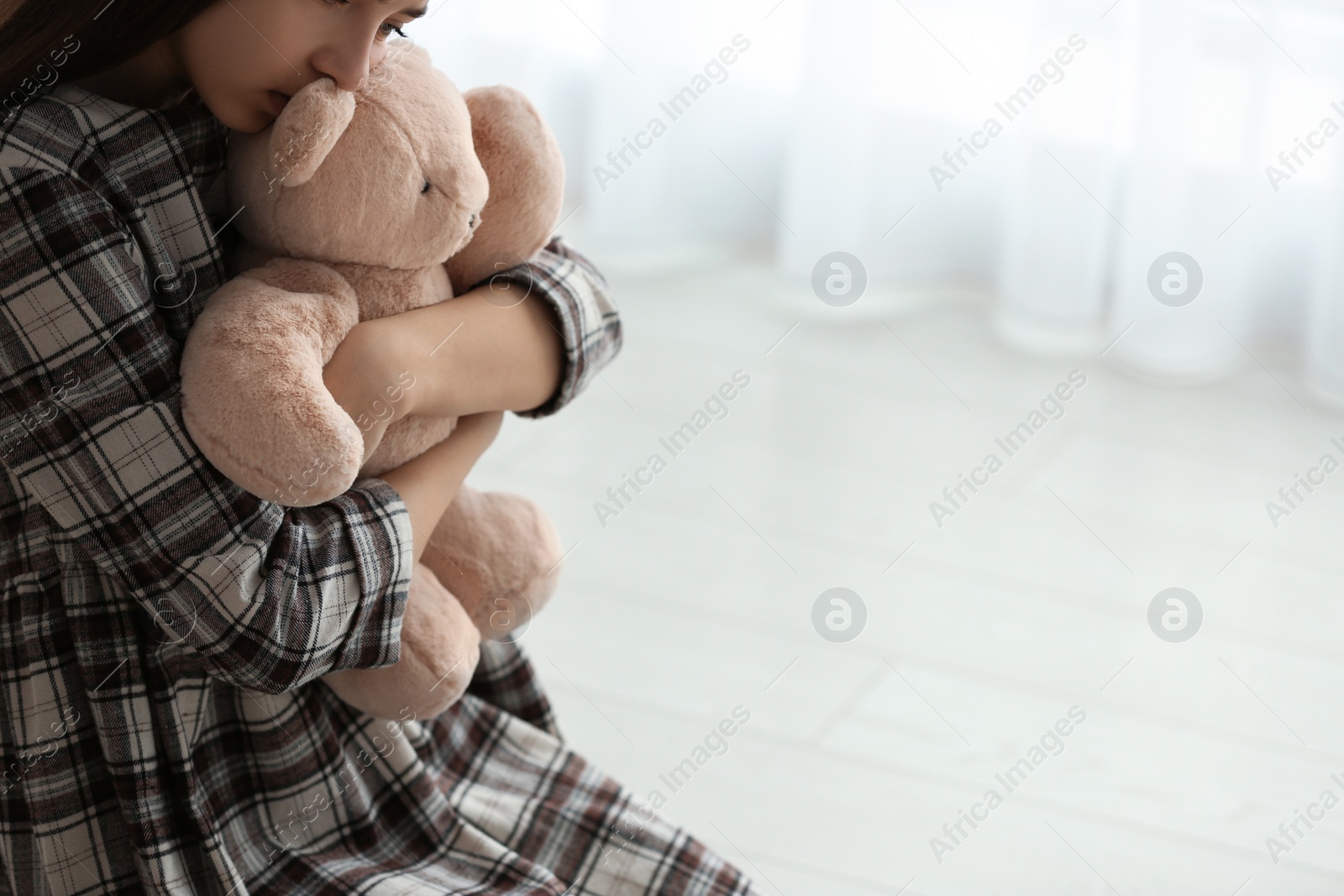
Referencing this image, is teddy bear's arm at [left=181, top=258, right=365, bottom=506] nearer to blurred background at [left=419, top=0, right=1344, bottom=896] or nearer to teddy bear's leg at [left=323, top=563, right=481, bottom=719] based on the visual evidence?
teddy bear's leg at [left=323, top=563, right=481, bottom=719]

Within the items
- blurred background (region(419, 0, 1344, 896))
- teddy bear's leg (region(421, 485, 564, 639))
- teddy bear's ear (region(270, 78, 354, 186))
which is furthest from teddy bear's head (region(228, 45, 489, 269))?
blurred background (region(419, 0, 1344, 896))

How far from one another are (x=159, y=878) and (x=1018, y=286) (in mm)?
1854

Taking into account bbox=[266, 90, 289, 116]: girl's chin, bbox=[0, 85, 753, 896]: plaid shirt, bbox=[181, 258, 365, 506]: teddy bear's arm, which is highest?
bbox=[266, 90, 289, 116]: girl's chin

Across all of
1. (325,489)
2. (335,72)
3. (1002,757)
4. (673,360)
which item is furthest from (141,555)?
(673,360)

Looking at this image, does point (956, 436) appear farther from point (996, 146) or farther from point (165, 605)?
point (165, 605)

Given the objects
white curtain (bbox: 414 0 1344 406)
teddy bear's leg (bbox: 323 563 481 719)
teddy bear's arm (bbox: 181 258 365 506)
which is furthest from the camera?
white curtain (bbox: 414 0 1344 406)

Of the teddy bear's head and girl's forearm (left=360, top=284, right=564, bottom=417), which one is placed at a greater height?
the teddy bear's head

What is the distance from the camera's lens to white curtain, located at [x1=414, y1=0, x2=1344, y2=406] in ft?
7.00

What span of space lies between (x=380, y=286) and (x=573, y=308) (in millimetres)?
146

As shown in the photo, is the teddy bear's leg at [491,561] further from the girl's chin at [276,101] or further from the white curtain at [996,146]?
the white curtain at [996,146]

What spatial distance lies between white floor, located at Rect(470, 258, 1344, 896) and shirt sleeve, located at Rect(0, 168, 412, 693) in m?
0.65

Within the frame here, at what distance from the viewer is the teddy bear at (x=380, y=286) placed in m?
0.69

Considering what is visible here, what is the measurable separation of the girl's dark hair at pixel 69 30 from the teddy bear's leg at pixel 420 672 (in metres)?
0.35

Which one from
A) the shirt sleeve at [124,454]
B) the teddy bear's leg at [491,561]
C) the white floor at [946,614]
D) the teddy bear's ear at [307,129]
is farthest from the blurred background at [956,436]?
the teddy bear's ear at [307,129]
